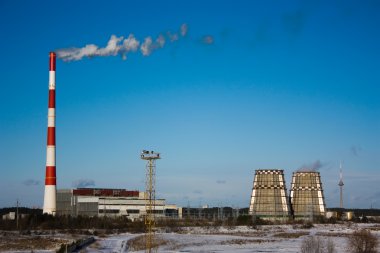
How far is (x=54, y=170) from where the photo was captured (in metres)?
87.1

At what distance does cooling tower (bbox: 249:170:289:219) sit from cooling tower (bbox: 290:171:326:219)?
6.46m

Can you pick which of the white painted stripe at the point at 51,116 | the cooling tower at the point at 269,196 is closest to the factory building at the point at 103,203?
the cooling tower at the point at 269,196

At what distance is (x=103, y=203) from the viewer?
410 feet

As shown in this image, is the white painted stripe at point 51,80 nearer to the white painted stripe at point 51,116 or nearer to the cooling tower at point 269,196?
the white painted stripe at point 51,116

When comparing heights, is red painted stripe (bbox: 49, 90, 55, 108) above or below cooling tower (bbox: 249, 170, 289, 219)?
above

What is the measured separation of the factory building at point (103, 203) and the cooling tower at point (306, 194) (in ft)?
115

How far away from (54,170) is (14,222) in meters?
16.9

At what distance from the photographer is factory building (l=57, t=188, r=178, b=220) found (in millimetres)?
122562

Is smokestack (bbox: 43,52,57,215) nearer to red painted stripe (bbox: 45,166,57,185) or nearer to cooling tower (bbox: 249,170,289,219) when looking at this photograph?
red painted stripe (bbox: 45,166,57,185)

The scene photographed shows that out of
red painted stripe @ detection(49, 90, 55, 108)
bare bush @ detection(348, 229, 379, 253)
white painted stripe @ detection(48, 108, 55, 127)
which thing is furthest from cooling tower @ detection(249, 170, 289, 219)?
bare bush @ detection(348, 229, 379, 253)

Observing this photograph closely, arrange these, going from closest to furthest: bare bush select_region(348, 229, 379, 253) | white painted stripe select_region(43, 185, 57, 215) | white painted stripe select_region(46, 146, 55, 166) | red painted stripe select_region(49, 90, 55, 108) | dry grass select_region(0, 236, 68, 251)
Answer: bare bush select_region(348, 229, 379, 253) < dry grass select_region(0, 236, 68, 251) < red painted stripe select_region(49, 90, 55, 108) < white painted stripe select_region(46, 146, 55, 166) < white painted stripe select_region(43, 185, 57, 215)

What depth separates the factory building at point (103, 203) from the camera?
122562mm

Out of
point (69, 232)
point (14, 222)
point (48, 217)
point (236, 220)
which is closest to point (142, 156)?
point (69, 232)

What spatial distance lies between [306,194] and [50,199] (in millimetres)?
77480
